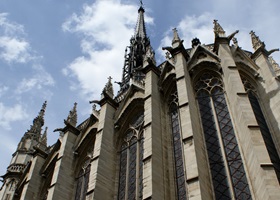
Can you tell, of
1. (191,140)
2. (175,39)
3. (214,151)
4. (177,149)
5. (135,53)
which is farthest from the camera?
(135,53)

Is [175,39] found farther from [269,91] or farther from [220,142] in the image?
[220,142]

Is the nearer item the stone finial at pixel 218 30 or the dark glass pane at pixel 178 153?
the dark glass pane at pixel 178 153

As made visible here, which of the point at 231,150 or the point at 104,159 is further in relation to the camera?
the point at 104,159

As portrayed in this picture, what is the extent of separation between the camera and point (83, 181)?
652 inches

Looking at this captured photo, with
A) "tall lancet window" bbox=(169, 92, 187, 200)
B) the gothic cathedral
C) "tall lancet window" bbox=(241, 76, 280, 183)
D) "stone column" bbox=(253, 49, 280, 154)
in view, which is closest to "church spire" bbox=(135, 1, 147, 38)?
the gothic cathedral

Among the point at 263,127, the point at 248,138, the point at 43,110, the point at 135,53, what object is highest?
the point at 135,53

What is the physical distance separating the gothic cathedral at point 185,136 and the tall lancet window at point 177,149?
0.04m

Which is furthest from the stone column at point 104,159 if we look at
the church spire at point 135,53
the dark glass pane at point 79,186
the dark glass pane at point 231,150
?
the church spire at point 135,53

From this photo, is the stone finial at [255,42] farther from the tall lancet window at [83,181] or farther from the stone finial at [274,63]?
the tall lancet window at [83,181]

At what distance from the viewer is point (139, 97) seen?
54.4 feet

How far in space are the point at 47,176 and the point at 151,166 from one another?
10.2m

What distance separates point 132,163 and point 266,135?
5.66 meters

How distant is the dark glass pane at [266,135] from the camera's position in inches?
433

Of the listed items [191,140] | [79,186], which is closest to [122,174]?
[79,186]
